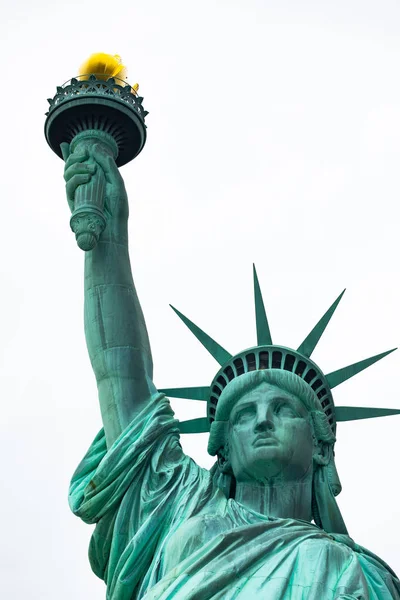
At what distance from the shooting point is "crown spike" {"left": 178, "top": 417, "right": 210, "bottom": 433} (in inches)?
636

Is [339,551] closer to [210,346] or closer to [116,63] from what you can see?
[210,346]

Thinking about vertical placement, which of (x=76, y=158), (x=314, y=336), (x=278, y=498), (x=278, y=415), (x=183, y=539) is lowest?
(x=183, y=539)

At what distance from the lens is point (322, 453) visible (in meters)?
15.3

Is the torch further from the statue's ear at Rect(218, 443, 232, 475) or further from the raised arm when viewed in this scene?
the statue's ear at Rect(218, 443, 232, 475)

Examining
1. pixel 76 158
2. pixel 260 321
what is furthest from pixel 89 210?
pixel 260 321

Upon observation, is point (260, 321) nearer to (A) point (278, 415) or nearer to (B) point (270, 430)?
(A) point (278, 415)

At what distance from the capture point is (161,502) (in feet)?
47.7

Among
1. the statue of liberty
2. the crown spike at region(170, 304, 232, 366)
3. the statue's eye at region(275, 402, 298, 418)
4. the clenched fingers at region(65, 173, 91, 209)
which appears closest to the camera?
the statue of liberty

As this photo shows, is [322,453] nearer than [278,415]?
No

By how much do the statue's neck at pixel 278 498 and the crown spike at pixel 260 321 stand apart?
1.69 meters

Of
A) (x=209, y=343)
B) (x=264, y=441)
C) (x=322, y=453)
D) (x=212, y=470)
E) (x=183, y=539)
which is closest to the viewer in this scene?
(x=183, y=539)

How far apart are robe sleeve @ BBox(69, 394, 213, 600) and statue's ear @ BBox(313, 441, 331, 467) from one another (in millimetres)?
1104

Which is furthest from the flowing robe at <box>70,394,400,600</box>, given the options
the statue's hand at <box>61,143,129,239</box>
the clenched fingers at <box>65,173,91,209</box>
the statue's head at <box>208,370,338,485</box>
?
the clenched fingers at <box>65,173,91,209</box>

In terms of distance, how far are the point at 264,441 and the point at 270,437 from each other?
0.25 feet
